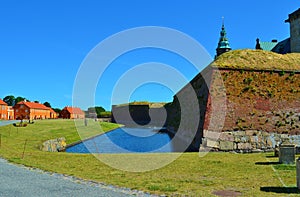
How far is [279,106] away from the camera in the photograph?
70.2ft

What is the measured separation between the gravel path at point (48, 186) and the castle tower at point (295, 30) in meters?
34.9

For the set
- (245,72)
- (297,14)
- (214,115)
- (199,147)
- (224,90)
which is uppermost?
(297,14)

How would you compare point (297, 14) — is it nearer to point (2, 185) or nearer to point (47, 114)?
point (2, 185)

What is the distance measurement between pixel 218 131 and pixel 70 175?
1247 cm

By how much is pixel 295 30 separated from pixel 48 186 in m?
37.6

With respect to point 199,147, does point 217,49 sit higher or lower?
higher

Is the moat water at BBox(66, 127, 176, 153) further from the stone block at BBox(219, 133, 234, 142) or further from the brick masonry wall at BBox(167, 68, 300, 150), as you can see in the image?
the stone block at BBox(219, 133, 234, 142)

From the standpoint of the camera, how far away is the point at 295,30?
37.8 metres

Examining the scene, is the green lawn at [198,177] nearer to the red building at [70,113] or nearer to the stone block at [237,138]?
the stone block at [237,138]

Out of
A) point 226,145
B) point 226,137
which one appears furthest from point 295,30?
point 226,145

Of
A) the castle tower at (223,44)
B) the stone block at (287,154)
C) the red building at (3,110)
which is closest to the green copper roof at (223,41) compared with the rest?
the castle tower at (223,44)

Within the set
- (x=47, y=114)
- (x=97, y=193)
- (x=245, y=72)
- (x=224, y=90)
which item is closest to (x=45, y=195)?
(x=97, y=193)

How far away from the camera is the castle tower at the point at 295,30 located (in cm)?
3719

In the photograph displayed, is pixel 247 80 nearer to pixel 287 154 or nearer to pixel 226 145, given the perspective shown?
pixel 226 145
